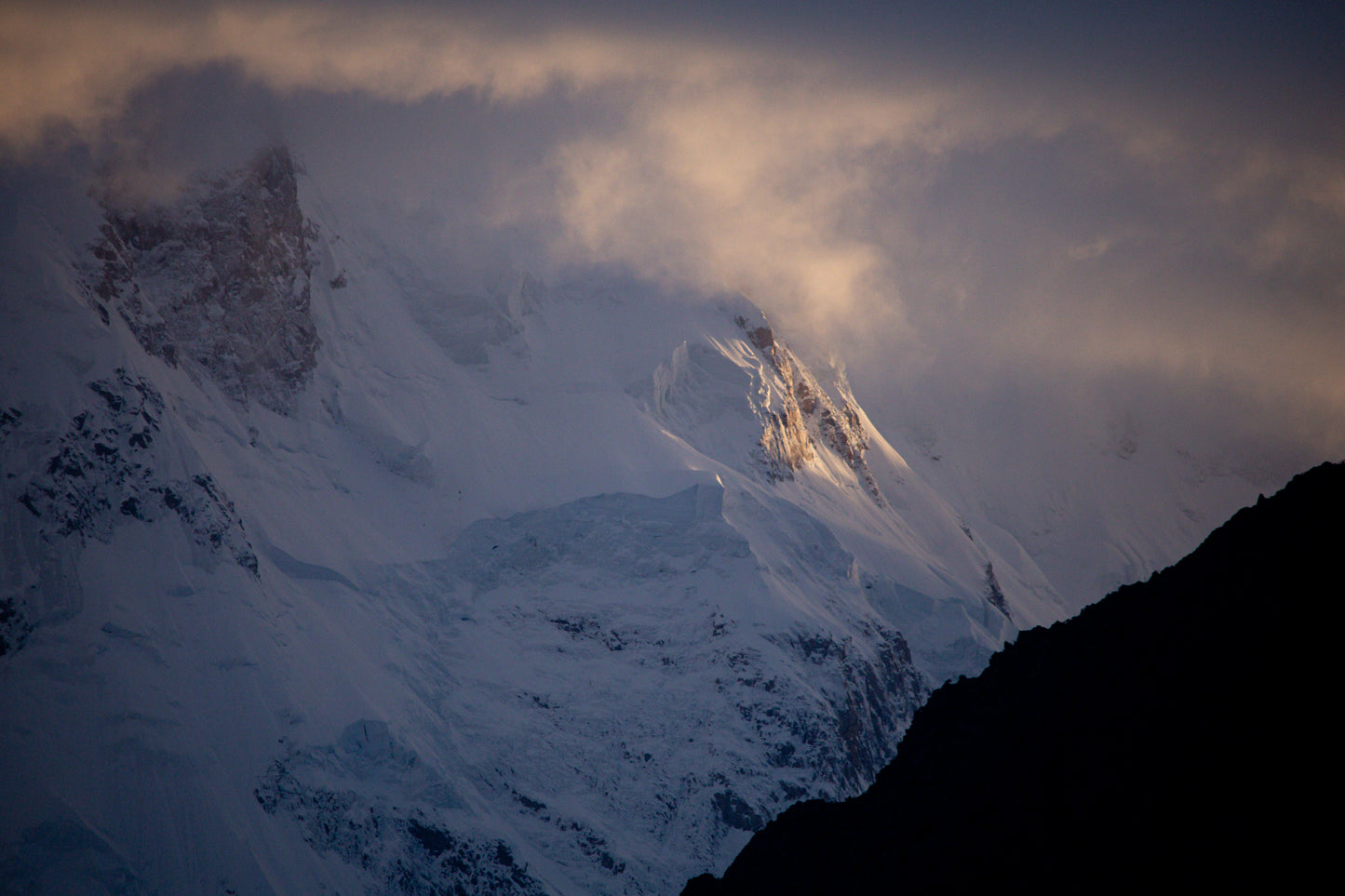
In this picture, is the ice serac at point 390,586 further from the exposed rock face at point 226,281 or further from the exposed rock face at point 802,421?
the exposed rock face at point 802,421

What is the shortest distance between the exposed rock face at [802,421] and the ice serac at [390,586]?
204cm

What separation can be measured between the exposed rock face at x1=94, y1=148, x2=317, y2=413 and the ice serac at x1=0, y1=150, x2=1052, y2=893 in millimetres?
372

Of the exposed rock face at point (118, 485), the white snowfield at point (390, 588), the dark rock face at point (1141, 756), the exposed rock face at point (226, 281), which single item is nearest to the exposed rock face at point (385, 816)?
the white snowfield at point (390, 588)

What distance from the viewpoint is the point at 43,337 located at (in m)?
89.1

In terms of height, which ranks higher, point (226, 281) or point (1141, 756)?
point (226, 281)

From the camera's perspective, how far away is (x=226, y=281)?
11488cm

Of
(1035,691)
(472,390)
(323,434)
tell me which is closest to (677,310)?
(472,390)

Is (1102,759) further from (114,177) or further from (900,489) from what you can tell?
(900,489)

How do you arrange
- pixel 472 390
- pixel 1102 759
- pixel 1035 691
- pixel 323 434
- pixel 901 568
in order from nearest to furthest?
pixel 1102 759 < pixel 1035 691 < pixel 323 434 < pixel 472 390 < pixel 901 568

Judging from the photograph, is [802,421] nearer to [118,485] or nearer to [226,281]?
[226,281]

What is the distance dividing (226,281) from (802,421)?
92.7 metres

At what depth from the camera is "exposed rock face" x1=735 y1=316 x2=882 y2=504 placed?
157 meters

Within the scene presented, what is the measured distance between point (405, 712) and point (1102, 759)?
72.6 metres

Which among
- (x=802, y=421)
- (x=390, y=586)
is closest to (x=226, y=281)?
(x=390, y=586)
